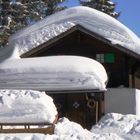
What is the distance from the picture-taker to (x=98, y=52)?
22891 mm

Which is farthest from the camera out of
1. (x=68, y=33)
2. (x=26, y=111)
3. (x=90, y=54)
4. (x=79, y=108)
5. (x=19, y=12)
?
(x=19, y=12)

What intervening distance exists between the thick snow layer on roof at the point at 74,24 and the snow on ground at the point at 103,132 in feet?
23.2

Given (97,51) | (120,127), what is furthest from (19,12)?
(120,127)

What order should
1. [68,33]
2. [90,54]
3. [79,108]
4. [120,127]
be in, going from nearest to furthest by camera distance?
[120,127] → [79,108] → [68,33] → [90,54]

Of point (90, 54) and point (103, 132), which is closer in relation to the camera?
point (103, 132)

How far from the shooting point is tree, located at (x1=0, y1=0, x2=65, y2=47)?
38050 mm

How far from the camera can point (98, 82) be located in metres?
19.4

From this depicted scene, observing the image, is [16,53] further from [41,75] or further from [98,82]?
[98,82]

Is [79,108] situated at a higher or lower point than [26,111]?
lower

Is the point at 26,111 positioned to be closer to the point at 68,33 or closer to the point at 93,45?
the point at 68,33

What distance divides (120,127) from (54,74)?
7.23 m

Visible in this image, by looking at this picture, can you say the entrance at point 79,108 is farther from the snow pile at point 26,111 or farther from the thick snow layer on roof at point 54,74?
the snow pile at point 26,111

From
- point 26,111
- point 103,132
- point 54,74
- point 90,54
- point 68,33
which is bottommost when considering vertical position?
point 103,132

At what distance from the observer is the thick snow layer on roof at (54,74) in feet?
65.0
